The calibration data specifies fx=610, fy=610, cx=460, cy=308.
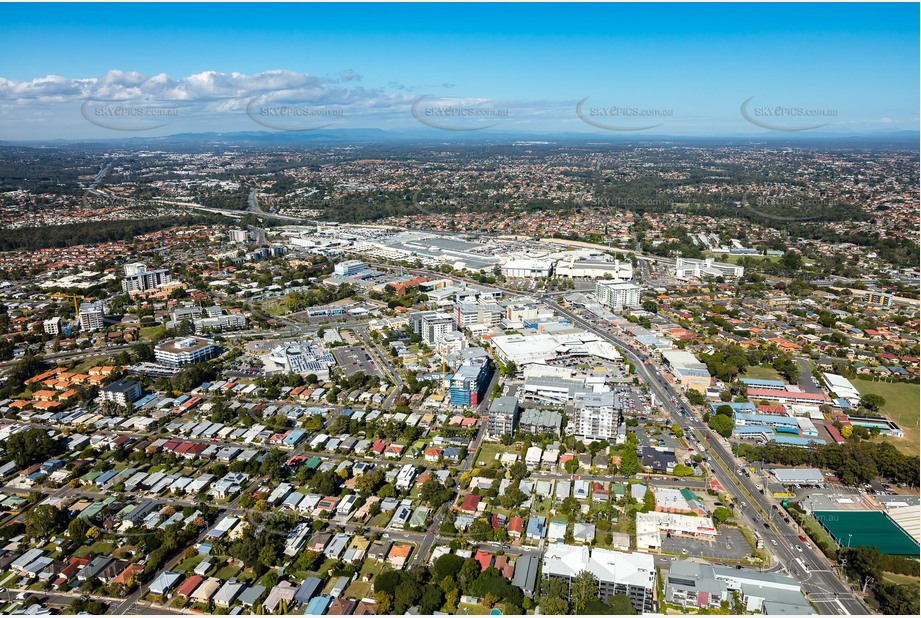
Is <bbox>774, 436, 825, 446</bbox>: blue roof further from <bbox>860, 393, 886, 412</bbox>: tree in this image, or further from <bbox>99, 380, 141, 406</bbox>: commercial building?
<bbox>99, 380, 141, 406</bbox>: commercial building

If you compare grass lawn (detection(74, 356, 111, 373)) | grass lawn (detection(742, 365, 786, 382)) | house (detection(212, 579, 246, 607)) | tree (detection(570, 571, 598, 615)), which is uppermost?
tree (detection(570, 571, 598, 615))

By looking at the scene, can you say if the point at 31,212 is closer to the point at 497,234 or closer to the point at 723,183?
the point at 497,234

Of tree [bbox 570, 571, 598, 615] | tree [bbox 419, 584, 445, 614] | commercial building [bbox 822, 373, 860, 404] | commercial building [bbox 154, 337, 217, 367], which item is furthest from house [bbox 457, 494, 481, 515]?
commercial building [bbox 154, 337, 217, 367]

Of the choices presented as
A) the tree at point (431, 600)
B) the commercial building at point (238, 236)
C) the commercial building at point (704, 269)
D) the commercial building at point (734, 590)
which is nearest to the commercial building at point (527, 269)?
the commercial building at point (704, 269)

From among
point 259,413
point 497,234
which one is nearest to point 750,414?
point 259,413

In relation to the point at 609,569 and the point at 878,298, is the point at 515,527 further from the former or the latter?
the point at 878,298
